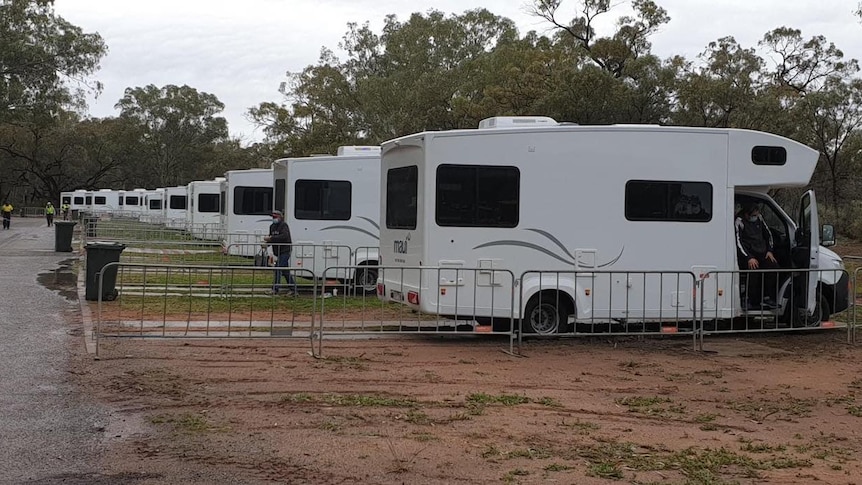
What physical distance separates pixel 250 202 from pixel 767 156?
16046 mm

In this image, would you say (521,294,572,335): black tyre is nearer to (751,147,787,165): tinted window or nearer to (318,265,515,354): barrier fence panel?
(318,265,515,354): barrier fence panel

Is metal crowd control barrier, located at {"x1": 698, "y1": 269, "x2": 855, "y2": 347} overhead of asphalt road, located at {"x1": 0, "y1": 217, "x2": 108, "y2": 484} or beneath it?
overhead

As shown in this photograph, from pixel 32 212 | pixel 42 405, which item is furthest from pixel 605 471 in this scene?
pixel 32 212

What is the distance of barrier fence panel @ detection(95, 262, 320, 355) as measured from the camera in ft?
36.5

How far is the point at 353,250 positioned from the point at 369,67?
39.8 m

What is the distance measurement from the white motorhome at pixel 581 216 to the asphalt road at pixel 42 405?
4.46 m

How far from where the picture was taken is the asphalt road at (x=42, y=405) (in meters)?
5.84

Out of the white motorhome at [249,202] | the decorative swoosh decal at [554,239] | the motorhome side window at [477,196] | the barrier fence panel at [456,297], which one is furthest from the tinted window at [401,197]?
the white motorhome at [249,202]

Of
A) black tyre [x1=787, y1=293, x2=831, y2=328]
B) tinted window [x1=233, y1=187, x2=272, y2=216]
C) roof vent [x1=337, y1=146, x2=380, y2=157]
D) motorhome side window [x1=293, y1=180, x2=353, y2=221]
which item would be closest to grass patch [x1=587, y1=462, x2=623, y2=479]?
black tyre [x1=787, y1=293, x2=831, y2=328]

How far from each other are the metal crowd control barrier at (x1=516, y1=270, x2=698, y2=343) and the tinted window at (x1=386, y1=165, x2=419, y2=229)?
5.84 feet

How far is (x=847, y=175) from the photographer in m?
38.9

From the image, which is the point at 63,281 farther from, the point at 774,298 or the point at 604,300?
the point at 774,298

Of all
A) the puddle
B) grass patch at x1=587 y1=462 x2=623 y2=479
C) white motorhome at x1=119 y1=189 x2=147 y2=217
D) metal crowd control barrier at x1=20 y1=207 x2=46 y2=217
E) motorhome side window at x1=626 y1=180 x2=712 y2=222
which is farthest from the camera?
metal crowd control barrier at x1=20 y1=207 x2=46 y2=217

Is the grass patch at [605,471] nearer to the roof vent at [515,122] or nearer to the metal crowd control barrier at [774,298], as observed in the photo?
the metal crowd control barrier at [774,298]
